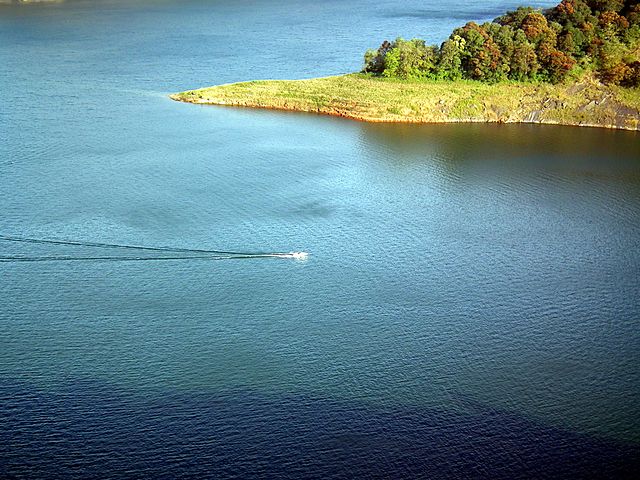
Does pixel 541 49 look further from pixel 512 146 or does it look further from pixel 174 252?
pixel 174 252

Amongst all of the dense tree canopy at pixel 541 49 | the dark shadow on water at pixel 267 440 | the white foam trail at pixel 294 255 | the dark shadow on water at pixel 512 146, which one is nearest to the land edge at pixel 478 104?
the dark shadow on water at pixel 512 146

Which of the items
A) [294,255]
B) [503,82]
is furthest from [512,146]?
[294,255]

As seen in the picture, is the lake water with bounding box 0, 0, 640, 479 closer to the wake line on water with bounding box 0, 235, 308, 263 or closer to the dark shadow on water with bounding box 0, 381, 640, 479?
the dark shadow on water with bounding box 0, 381, 640, 479

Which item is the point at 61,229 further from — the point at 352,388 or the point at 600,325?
the point at 600,325

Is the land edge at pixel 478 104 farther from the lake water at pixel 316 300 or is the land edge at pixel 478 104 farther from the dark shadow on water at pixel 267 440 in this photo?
the dark shadow on water at pixel 267 440

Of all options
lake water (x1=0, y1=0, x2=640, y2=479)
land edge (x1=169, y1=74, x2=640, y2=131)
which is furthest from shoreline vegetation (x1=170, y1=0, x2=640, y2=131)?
lake water (x1=0, y1=0, x2=640, y2=479)

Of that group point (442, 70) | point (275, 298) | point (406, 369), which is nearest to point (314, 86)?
point (442, 70)
